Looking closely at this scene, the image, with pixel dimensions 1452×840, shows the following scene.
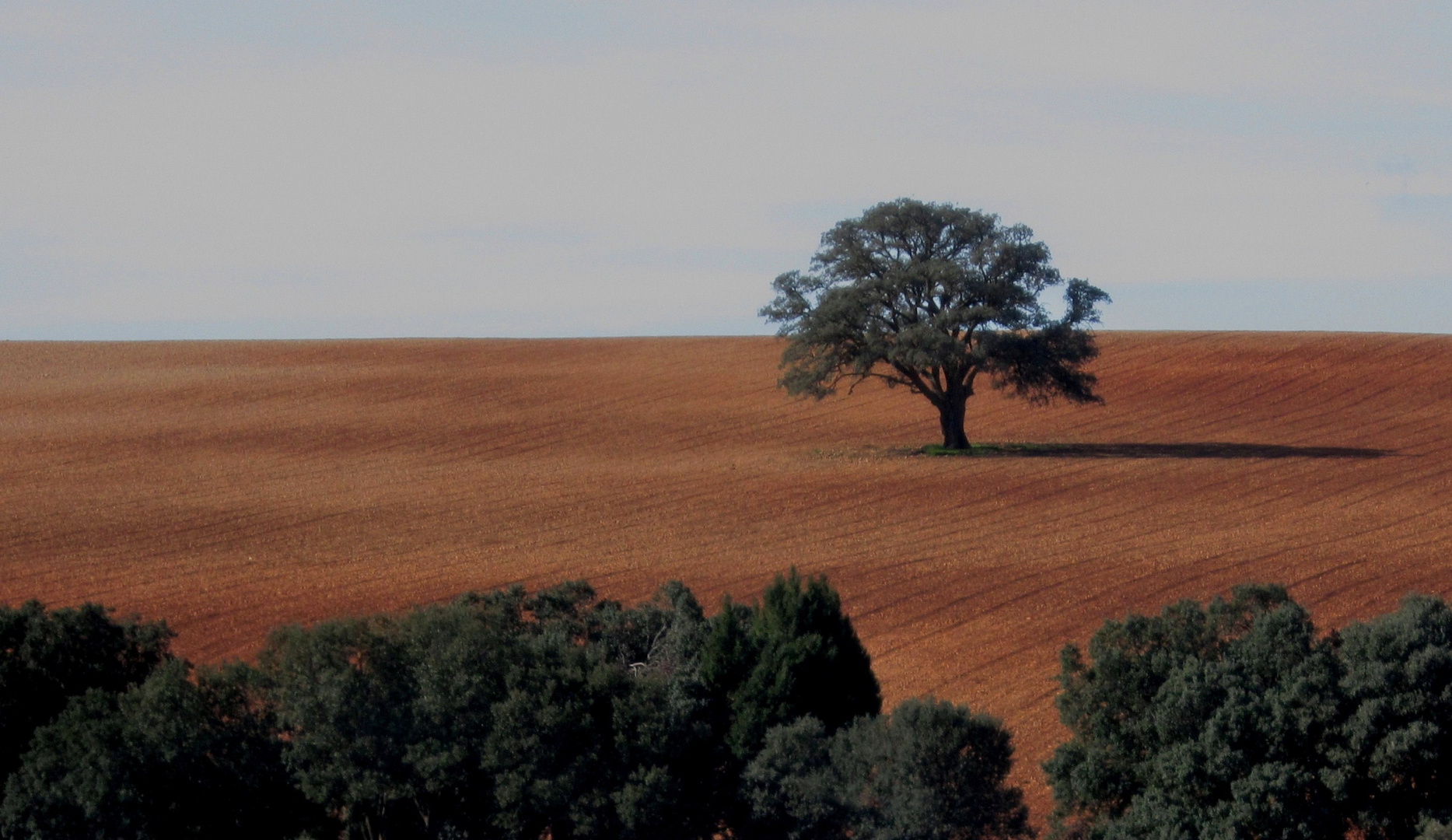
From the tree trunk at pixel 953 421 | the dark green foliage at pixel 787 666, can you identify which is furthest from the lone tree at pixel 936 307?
the dark green foliage at pixel 787 666

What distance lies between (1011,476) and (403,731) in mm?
27781

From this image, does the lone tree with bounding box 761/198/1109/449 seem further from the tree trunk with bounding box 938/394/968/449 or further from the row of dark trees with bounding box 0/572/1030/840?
the row of dark trees with bounding box 0/572/1030/840

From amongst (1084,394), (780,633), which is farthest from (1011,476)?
(780,633)

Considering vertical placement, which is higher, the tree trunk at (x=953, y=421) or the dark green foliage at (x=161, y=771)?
the tree trunk at (x=953, y=421)

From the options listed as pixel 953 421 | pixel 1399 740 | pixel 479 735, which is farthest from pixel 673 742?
pixel 953 421

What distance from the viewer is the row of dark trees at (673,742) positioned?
40.9ft

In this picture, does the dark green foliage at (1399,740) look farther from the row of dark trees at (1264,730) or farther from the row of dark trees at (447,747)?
the row of dark trees at (447,747)

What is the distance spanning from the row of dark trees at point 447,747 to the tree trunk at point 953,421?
30412 mm

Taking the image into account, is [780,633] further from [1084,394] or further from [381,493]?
[1084,394]

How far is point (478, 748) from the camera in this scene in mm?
13453

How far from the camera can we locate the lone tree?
4319cm

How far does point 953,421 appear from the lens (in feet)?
145

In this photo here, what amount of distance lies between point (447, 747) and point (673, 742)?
2.30 meters

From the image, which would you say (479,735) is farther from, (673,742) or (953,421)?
(953,421)
